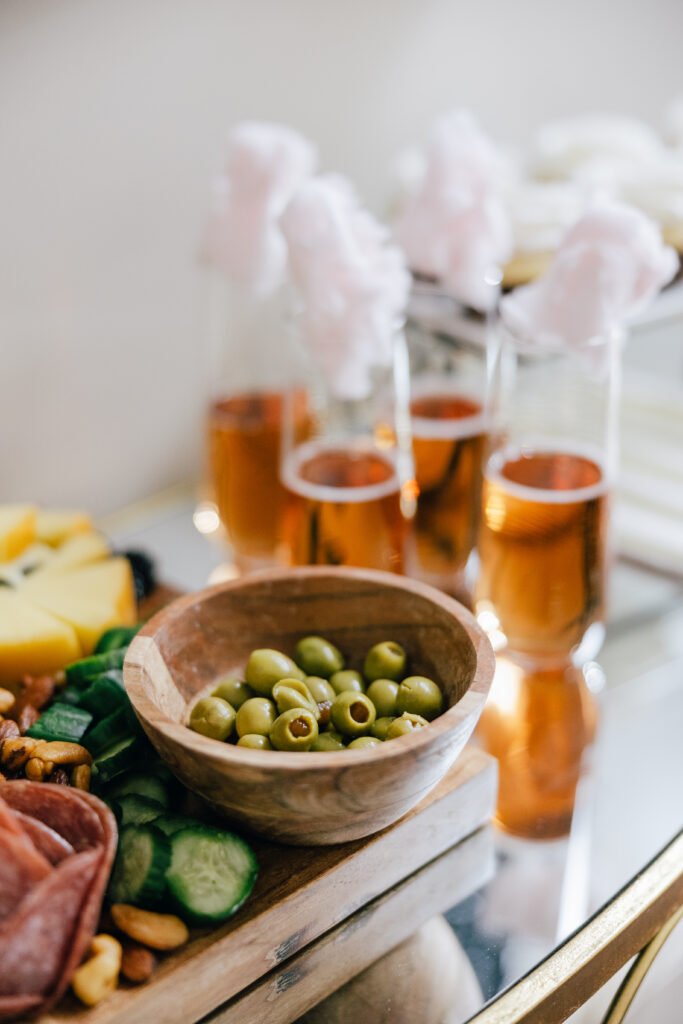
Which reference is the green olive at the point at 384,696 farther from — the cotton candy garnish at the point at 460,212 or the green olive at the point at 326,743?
the cotton candy garnish at the point at 460,212

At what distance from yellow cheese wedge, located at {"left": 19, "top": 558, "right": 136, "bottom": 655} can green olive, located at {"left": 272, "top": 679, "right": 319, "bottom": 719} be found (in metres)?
0.22

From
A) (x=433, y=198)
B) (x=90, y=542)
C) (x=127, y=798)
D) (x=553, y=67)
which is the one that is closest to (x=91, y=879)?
(x=127, y=798)

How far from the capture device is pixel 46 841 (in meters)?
0.48

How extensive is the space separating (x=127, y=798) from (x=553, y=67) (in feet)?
4.58

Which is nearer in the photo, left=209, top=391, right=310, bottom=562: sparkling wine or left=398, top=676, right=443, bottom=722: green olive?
left=398, top=676, right=443, bottom=722: green olive

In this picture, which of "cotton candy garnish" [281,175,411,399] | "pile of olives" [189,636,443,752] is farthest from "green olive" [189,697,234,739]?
"cotton candy garnish" [281,175,411,399]

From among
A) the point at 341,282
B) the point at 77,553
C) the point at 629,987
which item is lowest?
the point at 629,987

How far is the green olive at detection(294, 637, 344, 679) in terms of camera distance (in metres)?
0.64

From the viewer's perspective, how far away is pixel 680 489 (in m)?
1.18

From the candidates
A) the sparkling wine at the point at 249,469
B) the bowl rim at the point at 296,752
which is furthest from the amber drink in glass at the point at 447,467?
the bowl rim at the point at 296,752

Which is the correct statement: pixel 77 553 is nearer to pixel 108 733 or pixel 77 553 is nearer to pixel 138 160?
pixel 108 733

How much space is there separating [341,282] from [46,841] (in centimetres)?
47

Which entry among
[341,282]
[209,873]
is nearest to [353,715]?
[209,873]

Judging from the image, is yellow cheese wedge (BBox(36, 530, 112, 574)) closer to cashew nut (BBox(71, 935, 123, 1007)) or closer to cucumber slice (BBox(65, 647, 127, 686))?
cucumber slice (BBox(65, 647, 127, 686))
